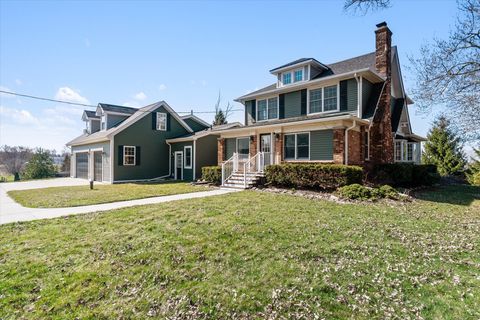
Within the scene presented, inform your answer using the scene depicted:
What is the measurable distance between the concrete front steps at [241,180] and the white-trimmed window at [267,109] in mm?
4732

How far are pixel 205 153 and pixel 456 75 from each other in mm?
15215

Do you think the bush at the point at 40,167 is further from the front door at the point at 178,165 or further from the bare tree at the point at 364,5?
the bare tree at the point at 364,5

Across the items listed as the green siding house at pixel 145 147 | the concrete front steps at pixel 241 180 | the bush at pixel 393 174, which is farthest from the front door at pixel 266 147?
the bush at pixel 393 174

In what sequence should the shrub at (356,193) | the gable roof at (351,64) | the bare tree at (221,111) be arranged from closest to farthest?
the shrub at (356,193), the gable roof at (351,64), the bare tree at (221,111)


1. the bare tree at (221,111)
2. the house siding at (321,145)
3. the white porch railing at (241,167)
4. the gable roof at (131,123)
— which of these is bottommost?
the white porch railing at (241,167)

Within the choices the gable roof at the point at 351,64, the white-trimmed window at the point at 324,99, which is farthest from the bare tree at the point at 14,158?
the gable roof at the point at 351,64

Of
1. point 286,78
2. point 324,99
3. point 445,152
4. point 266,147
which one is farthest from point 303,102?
point 445,152

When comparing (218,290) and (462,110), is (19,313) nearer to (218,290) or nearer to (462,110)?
(218,290)

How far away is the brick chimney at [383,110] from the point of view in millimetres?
14109

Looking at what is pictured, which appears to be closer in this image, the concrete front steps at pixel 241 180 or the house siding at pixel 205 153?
the concrete front steps at pixel 241 180

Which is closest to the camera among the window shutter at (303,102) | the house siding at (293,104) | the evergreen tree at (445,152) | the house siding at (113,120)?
the window shutter at (303,102)

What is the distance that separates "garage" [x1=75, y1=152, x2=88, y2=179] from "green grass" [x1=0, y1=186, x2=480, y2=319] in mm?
18075

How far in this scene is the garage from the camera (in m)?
22.8

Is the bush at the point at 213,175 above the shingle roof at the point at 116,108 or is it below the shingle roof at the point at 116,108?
below
